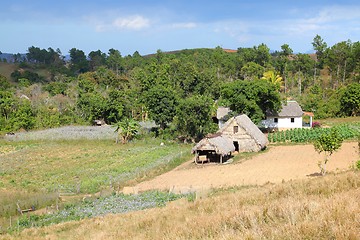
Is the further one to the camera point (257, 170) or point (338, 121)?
Answer: point (338, 121)

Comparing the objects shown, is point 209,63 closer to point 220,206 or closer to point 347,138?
point 347,138

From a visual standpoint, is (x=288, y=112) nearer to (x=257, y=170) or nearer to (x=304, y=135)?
(x=304, y=135)

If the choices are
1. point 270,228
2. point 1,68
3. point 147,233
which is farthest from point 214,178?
point 1,68

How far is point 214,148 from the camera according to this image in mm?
28953

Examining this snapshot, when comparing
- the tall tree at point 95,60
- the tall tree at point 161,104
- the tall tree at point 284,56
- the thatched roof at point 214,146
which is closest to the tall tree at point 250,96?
the tall tree at point 161,104

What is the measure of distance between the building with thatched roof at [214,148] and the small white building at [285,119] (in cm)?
1258

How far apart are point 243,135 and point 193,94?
27.5 meters

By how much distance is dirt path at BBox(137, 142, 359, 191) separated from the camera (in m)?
23.5

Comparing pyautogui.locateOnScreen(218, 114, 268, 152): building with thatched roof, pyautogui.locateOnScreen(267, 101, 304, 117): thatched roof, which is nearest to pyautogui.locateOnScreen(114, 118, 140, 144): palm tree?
pyautogui.locateOnScreen(218, 114, 268, 152): building with thatched roof

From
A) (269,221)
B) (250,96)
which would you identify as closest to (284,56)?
(250,96)

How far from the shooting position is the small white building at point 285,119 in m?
42.4

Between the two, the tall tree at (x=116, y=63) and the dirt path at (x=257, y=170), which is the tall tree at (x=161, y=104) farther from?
the tall tree at (x=116, y=63)

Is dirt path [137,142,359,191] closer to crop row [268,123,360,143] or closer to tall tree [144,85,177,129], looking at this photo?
crop row [268,123,360,143]

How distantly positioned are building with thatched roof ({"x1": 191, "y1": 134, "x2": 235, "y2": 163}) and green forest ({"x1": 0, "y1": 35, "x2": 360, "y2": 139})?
719 centimetres
